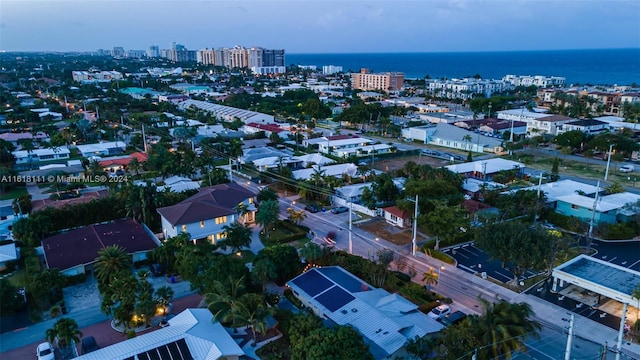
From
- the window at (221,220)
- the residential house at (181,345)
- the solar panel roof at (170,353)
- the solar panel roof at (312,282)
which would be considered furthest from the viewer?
the window at (221,220)

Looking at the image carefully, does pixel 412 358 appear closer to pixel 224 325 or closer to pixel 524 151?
pixel 224 325

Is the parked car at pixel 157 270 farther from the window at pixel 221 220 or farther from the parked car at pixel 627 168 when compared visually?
the parked car at pixel 627 168

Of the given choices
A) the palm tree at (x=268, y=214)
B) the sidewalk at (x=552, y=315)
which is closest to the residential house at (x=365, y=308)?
the sidewalk at (x=552, y=315)

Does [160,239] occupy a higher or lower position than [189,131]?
lower

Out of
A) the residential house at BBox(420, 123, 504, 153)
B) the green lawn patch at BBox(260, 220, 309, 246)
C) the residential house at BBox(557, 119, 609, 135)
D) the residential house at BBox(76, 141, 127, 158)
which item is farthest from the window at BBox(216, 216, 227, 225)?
the residential house at BBox(557, 119, 609, 135)

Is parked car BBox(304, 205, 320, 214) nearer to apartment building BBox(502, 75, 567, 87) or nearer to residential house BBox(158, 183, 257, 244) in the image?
residential house BBox(158, 183, 257, 244)

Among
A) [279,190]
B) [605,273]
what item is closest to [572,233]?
[605,273]

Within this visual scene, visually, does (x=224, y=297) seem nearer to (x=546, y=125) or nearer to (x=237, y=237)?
(x=237, y=237)
